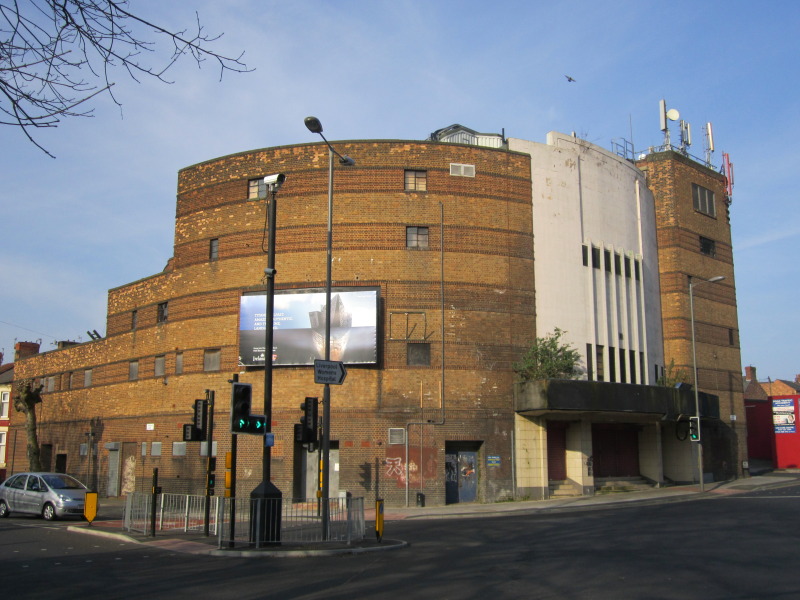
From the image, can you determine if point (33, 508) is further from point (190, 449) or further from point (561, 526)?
point (561, 526)

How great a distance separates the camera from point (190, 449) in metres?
33.4

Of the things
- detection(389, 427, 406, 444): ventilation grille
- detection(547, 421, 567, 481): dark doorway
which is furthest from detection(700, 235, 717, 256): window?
detection(389, 427, 406, 444): ventilation grille

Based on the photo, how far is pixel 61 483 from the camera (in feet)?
85.8

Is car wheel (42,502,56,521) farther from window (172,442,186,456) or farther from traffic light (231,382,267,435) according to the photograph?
traffic light (231,382,267,435)

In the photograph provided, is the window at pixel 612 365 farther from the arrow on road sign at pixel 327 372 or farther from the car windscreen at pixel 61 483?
the car windscreen at pixel 61 483

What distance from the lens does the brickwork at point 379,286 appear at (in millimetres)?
30531

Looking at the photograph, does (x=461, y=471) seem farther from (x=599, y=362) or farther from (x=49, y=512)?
(x=49, y=512)

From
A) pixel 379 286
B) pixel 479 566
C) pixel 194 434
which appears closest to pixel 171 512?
pixel 194 434

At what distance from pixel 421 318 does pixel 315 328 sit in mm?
4422

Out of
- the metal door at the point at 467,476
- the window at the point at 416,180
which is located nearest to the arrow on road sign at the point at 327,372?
the metal door at the point at 467,476

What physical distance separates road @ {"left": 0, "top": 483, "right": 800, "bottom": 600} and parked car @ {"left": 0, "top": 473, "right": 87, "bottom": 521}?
5.23 m

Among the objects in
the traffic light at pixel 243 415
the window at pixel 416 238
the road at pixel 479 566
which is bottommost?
the road at pixel 479 566

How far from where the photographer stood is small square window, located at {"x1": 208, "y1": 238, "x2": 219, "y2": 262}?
34250mm

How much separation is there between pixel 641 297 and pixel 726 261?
9.34 meters
